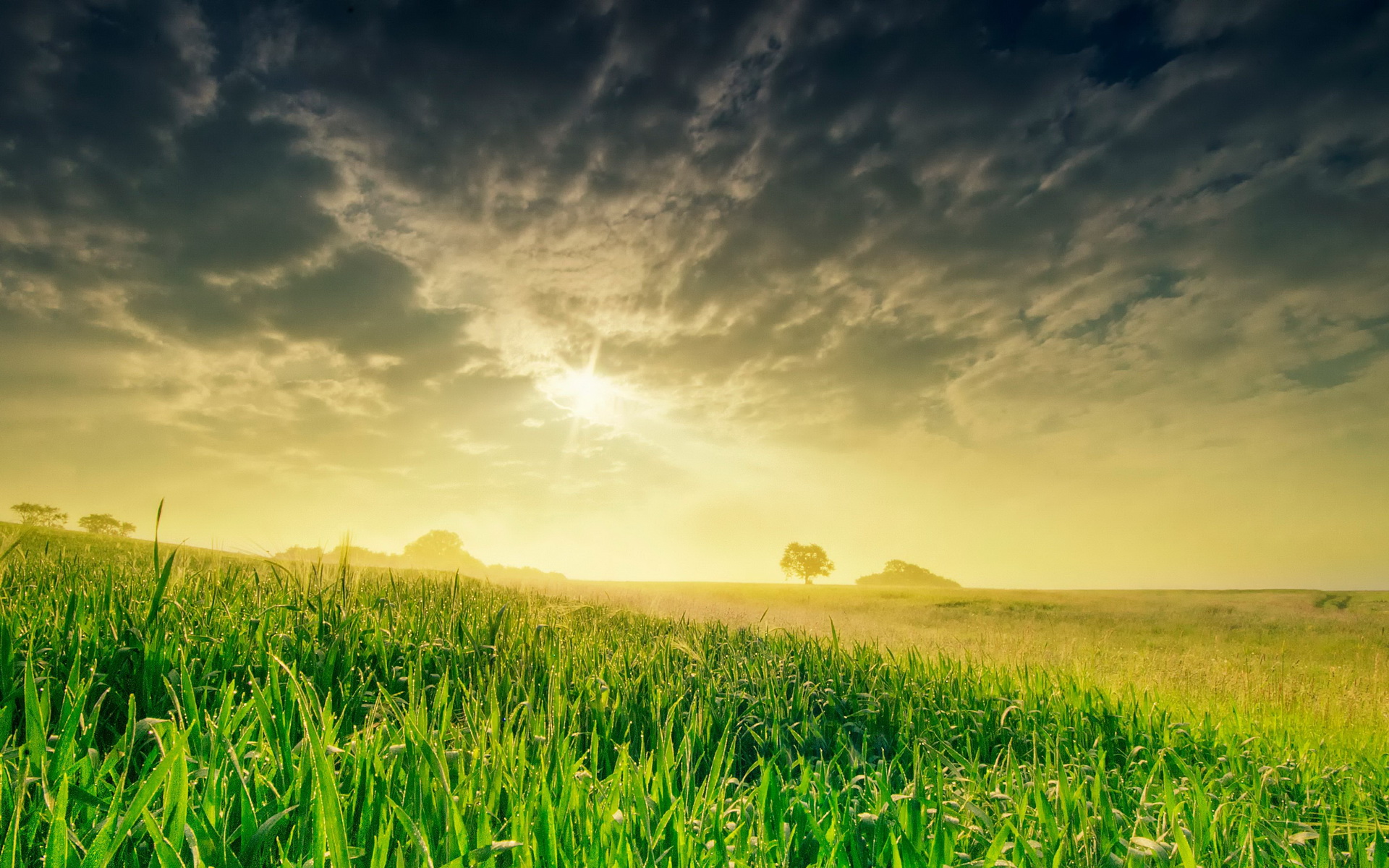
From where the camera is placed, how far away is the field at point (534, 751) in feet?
5.77

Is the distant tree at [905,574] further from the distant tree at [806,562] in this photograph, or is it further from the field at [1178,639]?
the field at [1178,639]

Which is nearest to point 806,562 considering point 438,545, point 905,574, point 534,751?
point 905,574

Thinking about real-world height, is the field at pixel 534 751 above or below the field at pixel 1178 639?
above

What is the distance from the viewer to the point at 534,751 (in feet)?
9.72

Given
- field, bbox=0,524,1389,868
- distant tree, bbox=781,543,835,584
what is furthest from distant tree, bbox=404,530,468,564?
field, bbox=0,524,1389,868

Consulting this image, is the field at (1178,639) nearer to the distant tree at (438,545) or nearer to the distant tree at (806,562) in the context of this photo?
the distant tree at (806,562)

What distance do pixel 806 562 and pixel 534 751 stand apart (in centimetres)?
9237

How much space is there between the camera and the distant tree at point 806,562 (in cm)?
9231

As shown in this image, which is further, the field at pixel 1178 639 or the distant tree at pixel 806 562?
the distant tree at pixel 806 562

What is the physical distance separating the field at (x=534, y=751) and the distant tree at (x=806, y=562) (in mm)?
87509

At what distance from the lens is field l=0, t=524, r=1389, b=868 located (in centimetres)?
176

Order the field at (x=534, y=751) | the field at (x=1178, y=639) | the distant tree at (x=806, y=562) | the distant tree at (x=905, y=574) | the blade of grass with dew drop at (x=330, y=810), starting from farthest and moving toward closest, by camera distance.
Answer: the distant tree at (x=905, y=574), the distant tree at (x=806, y=562), the field at (x=1178, y=639), the field at (x=534, y=751), the blade of grass with dew drop at (x=330, y=810)

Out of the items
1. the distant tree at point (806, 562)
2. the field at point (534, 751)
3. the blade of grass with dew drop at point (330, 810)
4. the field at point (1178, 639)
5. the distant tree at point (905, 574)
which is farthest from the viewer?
the distant tree at point (905, 574)

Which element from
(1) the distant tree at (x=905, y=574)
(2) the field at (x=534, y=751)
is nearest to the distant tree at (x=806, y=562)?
(1) the distant tree at (x=905, y=574)
